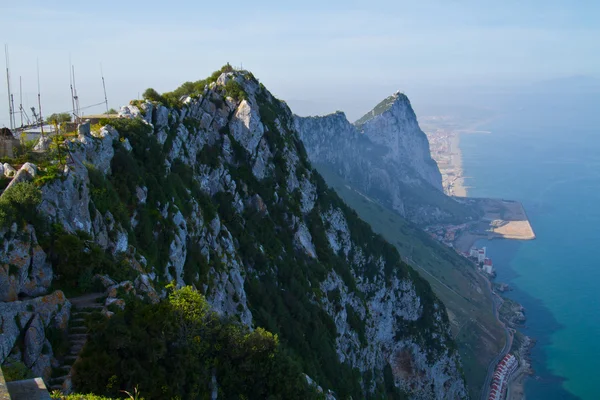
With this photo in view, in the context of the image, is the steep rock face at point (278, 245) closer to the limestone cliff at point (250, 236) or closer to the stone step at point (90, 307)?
the limestone cliff at point (250, 236)

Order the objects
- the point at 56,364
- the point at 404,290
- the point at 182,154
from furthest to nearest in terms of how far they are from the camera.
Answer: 1. the point at 404,290
2. the point at 182,154
3. the point at 56,364

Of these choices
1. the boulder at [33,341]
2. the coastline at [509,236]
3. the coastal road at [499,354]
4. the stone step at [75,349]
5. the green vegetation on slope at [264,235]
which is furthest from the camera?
the coastline at [509,236]

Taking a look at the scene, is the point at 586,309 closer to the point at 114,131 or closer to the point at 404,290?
the point at 404,290

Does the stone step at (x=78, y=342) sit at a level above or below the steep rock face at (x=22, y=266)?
below

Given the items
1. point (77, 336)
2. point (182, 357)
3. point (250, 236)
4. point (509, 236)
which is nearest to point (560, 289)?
point (509, 236)

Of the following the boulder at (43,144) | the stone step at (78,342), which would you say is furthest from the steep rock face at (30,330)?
the boulder at (43,144)

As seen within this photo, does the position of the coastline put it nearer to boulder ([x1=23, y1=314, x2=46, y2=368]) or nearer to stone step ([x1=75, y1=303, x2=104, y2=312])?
stone step ([x1=75, y1=303, x2=104, y2=312])

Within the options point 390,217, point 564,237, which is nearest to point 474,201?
point 564,237
